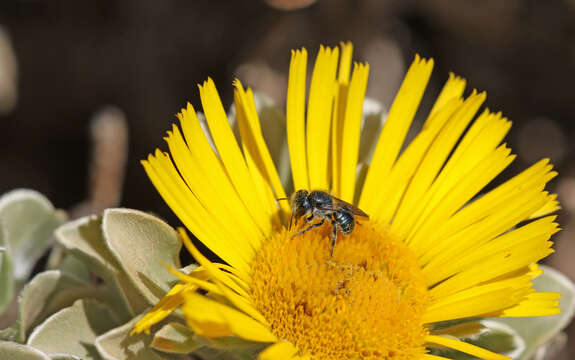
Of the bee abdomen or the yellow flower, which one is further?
the bee abdomen

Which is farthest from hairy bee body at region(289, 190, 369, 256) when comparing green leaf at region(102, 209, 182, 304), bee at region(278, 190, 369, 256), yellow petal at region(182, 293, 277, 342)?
yellow petal at region(182, 293, 277, 342)

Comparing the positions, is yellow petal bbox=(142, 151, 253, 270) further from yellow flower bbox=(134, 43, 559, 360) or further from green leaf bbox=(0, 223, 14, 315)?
green leaf bbox=(0, 223, 14, 315)

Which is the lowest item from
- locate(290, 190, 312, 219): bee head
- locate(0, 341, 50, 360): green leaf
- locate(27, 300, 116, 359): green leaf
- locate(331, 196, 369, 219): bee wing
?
locate(0, 341, 50, 360): green leaf

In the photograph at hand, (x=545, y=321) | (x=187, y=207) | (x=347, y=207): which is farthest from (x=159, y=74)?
(x=545, y=321)

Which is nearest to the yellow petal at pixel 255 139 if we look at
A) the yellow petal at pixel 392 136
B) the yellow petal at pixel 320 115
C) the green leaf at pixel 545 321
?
the yellow petal at pixel 320 115

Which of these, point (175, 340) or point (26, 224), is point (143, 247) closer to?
point (175, 340)

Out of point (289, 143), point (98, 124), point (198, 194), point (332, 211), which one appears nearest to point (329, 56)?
point (289, 143)
